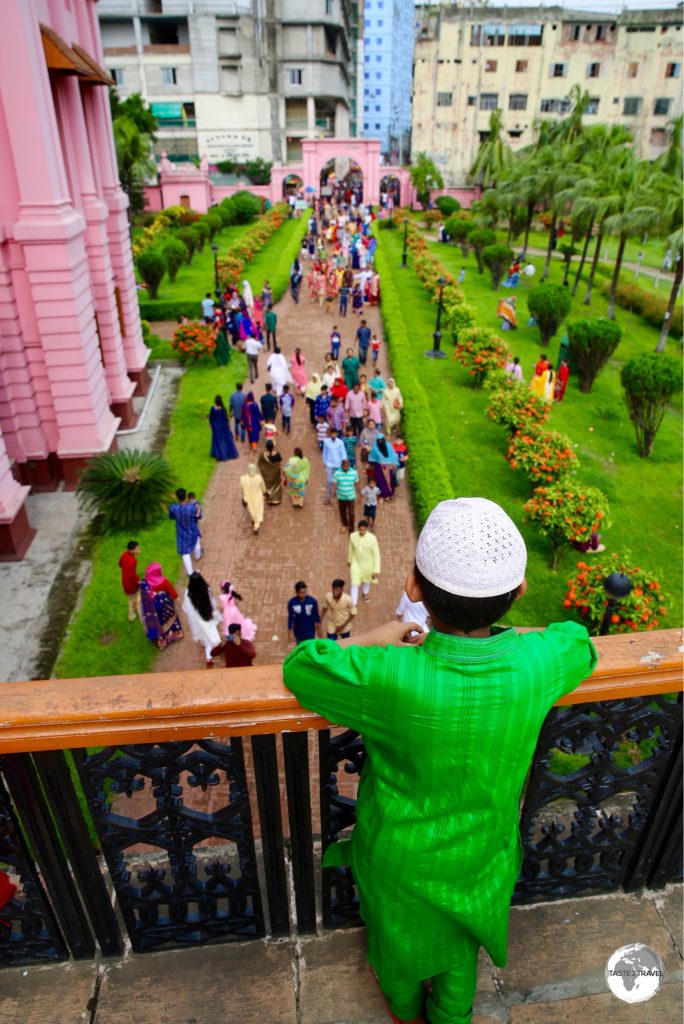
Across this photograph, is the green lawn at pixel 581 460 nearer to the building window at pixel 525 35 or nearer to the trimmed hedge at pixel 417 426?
the trimmed hedge at pixel 417 426

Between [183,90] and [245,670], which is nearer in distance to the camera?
[245,670]

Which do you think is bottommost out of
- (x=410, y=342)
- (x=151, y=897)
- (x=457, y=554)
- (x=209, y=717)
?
(x=410, y=342)

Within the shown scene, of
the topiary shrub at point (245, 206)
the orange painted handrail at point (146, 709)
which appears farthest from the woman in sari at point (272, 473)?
the topiary shrub at point (245, 206)

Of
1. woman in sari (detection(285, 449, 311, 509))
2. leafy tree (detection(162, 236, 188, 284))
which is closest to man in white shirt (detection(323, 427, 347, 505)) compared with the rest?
woman in sari (detection(285, 449, 311, 509))

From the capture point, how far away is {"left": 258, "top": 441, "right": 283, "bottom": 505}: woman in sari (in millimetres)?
11211

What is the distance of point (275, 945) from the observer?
94.2 inches

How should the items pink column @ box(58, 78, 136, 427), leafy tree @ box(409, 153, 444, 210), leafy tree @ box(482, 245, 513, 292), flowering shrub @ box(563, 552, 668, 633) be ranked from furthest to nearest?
leafy tree @ box(409, 153, 444, 210) → leafy tree @ box(482, 245, 513, 292) → pink column @ box(58, 78, 136, 427) → flowering shrub @ box(563, 552, 668, 633)

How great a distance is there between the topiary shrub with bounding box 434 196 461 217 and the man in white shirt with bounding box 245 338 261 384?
33.0 meters

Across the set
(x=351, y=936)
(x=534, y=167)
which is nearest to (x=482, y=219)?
(x=534, y=167)

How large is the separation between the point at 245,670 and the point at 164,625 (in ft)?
22.1

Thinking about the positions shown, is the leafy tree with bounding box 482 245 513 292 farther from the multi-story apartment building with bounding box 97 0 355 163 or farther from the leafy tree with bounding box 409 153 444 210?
the multi-story apartment building with bounding box 97 0 355 163

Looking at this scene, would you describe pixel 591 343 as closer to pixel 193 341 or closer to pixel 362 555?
pixel 193 341

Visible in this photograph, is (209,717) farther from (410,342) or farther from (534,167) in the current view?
(534,167)

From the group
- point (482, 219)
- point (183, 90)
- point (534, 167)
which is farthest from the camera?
point (183, 90)
